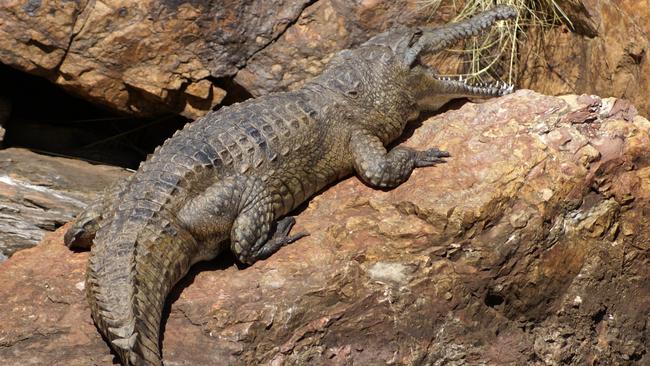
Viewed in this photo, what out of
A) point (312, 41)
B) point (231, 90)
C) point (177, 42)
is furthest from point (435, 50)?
point (177, 42)

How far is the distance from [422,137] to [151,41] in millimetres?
2311

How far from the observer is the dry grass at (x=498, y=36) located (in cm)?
732

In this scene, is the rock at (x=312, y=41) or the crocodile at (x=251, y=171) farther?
the rock at (x=312, y=41)

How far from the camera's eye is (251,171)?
5723 mm

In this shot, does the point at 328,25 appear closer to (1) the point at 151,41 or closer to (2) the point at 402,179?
(1) the point at 151,41

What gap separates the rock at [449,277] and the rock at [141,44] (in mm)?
1679

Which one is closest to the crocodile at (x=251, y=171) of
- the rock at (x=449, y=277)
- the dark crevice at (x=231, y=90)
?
the rock at (x=449, y=277)

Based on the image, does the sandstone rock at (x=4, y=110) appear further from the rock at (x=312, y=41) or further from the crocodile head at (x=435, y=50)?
the crocodile head at (x=435, y=50)

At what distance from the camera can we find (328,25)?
7.20 m

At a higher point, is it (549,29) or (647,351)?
(549,29)

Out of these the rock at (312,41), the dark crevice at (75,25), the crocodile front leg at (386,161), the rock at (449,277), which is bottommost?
the rock at (449,277)

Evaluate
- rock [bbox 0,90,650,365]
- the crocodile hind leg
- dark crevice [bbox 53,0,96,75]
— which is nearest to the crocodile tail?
rock [bbox 0,90,650,365]

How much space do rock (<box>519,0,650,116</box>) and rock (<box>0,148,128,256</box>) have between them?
12.0 feet

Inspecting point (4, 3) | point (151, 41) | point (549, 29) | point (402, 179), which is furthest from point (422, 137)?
point (4, 3)
